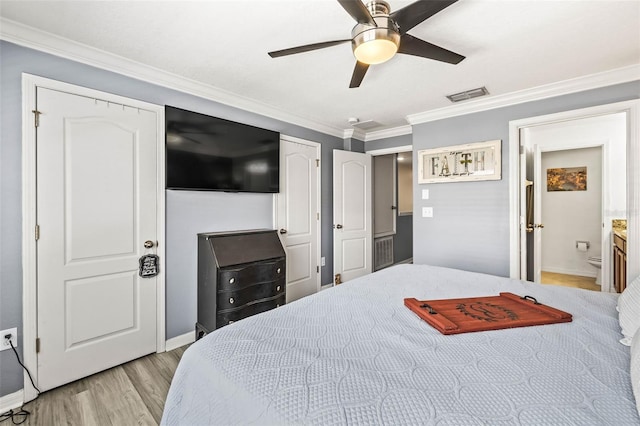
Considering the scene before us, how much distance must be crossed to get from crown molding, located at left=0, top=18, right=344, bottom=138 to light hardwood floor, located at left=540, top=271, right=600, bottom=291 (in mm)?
4744

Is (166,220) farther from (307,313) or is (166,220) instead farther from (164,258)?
(307,313)

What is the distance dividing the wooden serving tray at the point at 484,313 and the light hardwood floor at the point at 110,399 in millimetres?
1684

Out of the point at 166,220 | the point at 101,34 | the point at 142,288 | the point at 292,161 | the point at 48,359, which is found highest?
the point at 101,34

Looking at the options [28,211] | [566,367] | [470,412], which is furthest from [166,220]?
[566,367]

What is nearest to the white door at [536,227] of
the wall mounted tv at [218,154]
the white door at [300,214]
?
the white door at [300,214]

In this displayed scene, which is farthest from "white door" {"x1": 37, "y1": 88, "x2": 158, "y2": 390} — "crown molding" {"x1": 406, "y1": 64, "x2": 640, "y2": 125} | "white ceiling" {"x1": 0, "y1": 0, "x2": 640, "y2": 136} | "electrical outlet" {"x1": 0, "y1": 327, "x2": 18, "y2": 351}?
"crown molding" {"x1": 406, "y1": 64, "x2": 640, "y2": 125}

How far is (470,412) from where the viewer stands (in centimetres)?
74

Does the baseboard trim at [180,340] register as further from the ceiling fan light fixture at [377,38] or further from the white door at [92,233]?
the ceiling fan light fixture at [377,38]

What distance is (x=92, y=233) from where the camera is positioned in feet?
6.90

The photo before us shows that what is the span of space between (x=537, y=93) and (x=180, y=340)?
4.12 meters

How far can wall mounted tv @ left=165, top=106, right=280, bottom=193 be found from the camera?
2.47m

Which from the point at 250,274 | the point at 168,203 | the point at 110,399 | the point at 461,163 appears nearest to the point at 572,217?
the point at 461,163

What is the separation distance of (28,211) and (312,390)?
2187mm

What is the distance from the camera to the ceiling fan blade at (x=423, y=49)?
1555 millimetres
